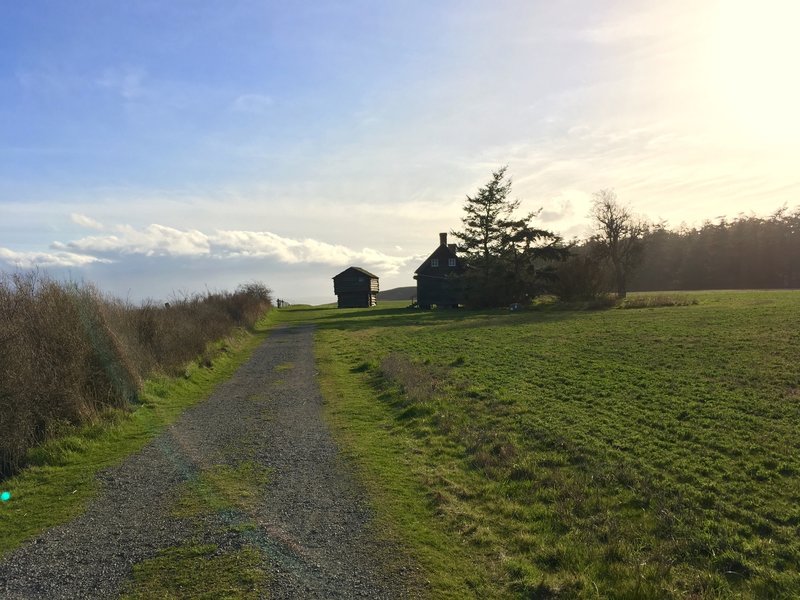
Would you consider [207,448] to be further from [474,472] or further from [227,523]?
[474,472]

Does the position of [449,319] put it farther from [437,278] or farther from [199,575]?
[199,575]

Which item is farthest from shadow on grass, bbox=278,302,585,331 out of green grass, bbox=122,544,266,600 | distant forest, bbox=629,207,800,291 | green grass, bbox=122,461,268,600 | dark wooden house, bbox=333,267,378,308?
distant forest, bbox=629,207,800,291

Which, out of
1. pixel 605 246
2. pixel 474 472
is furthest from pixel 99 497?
pixel 605 246

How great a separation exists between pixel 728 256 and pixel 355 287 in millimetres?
61147

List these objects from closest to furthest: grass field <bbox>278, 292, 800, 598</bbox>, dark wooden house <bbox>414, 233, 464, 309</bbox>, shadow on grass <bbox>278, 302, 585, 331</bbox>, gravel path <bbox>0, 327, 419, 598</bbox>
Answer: gravel path <bbox>0, 327, 419, 598</bbox> < grass field <bbox>278, 292, 800, 598</bbox> < shadow on grass <bbox>278, 302, 585, 331</bbox> < dark wooden house <bbox>414, 233, 464, 309</bbox>

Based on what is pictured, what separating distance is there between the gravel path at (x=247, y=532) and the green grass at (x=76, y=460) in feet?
0.98

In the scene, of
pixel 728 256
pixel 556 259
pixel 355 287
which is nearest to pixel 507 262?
pixel 556 259

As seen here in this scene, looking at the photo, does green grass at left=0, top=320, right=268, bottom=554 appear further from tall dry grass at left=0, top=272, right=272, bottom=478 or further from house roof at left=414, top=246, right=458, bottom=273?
house roof at left=414, top=246, right=458, bottom=273

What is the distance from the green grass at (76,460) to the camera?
6.35 m

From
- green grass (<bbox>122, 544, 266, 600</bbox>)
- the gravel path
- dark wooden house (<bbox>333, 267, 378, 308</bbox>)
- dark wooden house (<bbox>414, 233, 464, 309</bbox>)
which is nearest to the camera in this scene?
green grass (<bbox>122, 544, 266, 600</bbox>)

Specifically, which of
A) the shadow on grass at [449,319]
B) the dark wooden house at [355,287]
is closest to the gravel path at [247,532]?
the shadow on grass at [449,319]

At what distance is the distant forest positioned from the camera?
259ft

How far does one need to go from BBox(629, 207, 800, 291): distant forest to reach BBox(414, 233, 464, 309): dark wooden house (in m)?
31.7

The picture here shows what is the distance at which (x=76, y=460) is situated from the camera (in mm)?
8609
